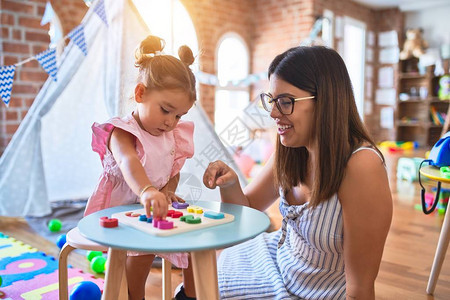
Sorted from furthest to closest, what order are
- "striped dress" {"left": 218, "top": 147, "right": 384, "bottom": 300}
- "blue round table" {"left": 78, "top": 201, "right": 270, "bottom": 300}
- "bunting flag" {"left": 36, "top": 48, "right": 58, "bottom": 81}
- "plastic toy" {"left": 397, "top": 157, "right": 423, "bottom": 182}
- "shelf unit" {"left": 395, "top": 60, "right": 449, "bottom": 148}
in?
"shelf unit" {"left": 395, "top": 60, "right": 449, "bottom": 148}
"plastic toy" {"left": 397, "top": 157, "right": 423, "bottom": 182}
"bunting flag" {"left": 36, "top": 48, "right": 58, "bottom": 81}
"striped dress" {"left": 218, "top": 147, "right": 384, "bottom": 300}
"blue round table" {"left": 78, "top": 201, "right": 270, "bottom": 300}

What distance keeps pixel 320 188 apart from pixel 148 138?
525mm

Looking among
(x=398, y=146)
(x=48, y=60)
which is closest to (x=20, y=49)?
(x=48, y=60)

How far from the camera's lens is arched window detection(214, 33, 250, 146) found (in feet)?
17.9

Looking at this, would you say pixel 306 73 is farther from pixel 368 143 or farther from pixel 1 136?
pixel 1 136

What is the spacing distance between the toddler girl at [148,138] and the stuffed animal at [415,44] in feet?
21.9

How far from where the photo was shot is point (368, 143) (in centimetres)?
103

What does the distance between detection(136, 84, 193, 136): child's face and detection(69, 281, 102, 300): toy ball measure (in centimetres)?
62

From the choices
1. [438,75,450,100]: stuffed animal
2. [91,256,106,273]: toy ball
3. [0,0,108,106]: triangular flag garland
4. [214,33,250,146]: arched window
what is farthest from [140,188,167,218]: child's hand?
[438,75,450,100]: stuffed animal

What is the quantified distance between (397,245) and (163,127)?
1.67 m

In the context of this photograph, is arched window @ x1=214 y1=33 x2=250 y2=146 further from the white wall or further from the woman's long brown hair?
the woman's long brown hair

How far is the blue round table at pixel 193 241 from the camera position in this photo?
0.71 meters

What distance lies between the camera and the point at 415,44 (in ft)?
22.7

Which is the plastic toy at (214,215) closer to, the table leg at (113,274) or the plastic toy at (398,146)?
the table leg at (113,274)

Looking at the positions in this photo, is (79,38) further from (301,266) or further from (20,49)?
(301,266)
